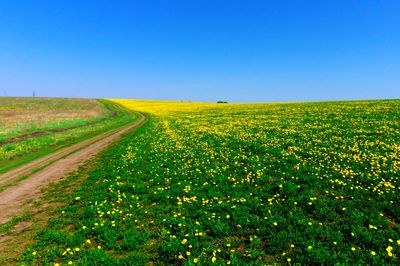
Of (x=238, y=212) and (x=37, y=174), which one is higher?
(x=238, y=212)

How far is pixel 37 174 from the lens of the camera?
14977mm

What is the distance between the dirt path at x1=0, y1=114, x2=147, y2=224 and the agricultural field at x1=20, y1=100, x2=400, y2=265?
7.52 ft

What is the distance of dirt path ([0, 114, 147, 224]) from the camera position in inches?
416

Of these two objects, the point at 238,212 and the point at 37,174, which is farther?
the point at 37,174

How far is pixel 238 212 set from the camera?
8.89m

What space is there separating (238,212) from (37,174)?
13947 millimetres

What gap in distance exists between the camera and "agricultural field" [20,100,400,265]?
6.78 m

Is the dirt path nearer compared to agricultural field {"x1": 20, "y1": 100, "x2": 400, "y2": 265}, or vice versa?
agricultural field {"x1": 20, "y1": 100, "x2": 400, "y2": 265}

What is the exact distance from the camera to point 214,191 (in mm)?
10891

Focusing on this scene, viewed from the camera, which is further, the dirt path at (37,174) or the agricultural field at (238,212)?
the dirt path at (37,174)

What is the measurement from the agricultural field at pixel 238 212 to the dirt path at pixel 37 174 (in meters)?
2.29

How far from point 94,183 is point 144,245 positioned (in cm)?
726

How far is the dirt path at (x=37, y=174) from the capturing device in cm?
1055

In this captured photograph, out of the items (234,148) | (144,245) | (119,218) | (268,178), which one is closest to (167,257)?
(144,245)
